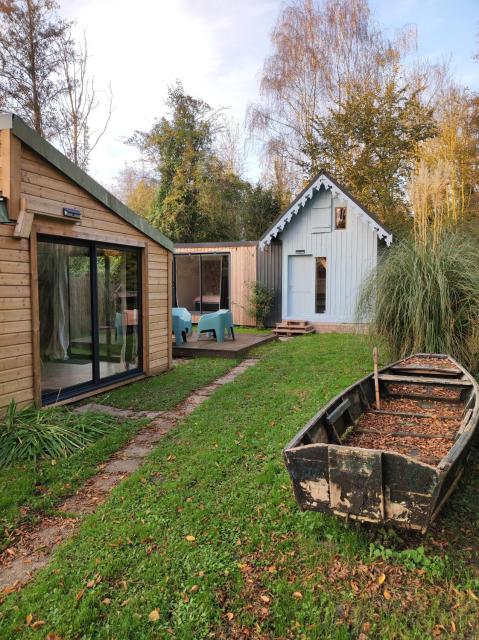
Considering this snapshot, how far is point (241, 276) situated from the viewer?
43.9 feet

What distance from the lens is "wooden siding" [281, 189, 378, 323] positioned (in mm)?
11406

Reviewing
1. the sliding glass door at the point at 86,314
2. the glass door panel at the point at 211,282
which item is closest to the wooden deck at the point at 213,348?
the sliding glass door at the point at 86,314

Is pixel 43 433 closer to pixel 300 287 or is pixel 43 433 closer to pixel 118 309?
pixel 118 309

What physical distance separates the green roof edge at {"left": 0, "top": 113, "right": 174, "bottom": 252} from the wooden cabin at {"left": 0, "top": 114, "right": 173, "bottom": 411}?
0.01 meters

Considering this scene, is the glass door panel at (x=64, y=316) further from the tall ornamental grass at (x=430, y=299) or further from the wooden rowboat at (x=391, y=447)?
the tall ornamental grass at (x=430, y=299)

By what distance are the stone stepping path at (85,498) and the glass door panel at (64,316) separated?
537mm

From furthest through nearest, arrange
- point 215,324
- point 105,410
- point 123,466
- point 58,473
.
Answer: point 215,324 → point 105,410 → point 123,466 → point 58,473

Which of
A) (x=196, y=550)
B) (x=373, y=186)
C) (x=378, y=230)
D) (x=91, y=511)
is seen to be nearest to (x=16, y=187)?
(x=91, y=511)

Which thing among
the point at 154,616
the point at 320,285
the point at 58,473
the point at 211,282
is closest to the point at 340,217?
the point at 320,285

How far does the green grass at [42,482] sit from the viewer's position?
2.93 m

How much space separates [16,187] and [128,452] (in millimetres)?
2823

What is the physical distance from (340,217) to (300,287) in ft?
7.10

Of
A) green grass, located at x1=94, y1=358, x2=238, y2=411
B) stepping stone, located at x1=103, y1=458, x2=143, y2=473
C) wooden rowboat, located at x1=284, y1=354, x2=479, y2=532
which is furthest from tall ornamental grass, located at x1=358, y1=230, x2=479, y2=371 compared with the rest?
stepping stone, located at x1=103, y1=458, x2=143, y2=473

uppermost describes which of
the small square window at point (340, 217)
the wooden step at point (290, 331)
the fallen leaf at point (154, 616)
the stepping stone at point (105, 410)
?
the small square window at point (340, 217)
